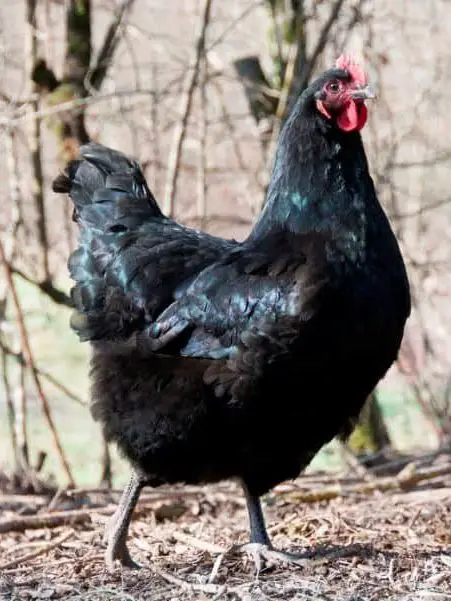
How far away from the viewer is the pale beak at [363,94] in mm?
4312

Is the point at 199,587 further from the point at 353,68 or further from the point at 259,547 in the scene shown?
the point at 353,68

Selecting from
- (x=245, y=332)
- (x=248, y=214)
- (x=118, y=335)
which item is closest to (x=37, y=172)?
(x=248, y=214)

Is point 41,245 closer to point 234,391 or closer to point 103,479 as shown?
point 103,479

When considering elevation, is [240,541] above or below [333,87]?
below

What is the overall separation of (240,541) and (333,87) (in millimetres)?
2332

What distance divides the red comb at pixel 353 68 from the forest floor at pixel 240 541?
2.03 meters

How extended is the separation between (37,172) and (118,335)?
8.42 ft

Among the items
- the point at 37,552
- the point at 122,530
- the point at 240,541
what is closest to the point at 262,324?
the point at 122,530

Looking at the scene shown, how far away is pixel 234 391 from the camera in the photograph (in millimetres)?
4180

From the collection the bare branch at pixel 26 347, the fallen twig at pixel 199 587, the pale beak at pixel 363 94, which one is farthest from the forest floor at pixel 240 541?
the pale beak at pixel 363 94

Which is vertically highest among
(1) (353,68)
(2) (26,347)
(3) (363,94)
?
(1) (353,68)

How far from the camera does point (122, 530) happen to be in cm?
460

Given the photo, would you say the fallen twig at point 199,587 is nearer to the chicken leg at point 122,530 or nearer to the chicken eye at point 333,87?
the chicken leg at point 122,530

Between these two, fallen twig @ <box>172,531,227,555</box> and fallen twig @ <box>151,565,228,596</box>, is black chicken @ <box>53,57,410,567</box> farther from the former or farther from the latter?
fallen twig @ <box>151,565,228,596</box>
